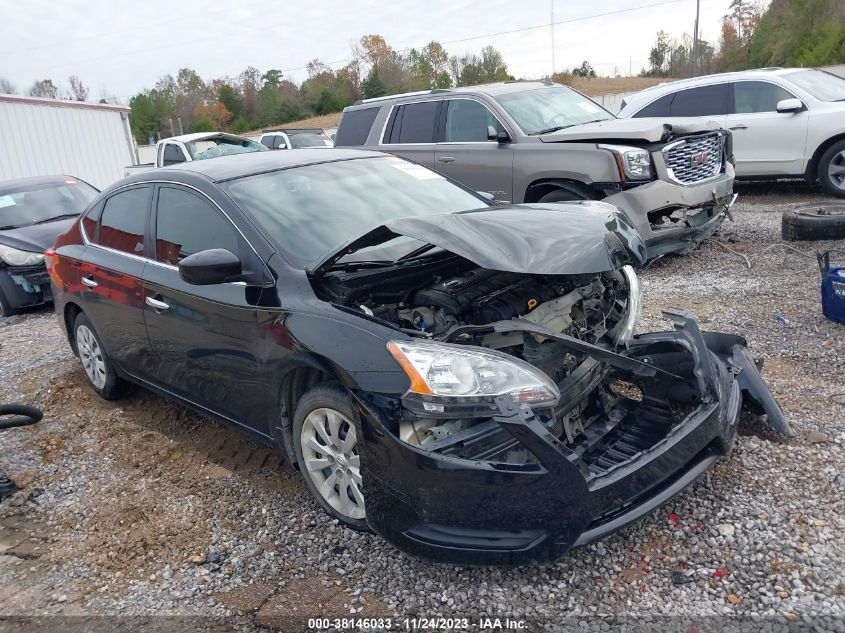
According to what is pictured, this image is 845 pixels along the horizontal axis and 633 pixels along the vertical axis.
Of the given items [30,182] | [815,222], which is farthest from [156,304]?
[30,182]

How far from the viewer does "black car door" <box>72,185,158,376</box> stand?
13.7ft

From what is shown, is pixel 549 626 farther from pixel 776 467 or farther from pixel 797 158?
pixel 797 158

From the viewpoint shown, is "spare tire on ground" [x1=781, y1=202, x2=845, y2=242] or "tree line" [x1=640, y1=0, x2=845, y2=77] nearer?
"spare tire on ground" [x1=781, y1=202, x2=845, y2=242]

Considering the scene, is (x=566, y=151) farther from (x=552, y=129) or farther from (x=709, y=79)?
(x=709, y=79)

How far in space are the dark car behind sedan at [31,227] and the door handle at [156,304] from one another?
16.8 ft

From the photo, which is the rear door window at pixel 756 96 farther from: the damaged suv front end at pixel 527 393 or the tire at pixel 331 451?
the tire at pixel 331 451

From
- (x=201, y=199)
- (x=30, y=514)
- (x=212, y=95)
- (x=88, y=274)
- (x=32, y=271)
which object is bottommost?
(x=30, y=514)

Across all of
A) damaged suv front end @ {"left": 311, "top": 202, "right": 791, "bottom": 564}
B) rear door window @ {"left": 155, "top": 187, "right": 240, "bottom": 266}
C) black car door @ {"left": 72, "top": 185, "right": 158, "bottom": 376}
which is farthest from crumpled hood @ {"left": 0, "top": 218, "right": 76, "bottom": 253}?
damaged suv front end @ {"left": 311, "top": 202, "right": 791, "bottom": 564}

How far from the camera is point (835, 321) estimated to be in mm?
4871

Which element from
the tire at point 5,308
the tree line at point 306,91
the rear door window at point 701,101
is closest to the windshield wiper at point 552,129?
the rear door window at point 701,101

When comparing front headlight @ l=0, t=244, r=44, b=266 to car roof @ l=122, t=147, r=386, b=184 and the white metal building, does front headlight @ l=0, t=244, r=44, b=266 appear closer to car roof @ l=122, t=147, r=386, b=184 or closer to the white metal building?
car roof @ l=122, t=147, r=386, b=184

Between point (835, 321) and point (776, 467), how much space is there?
2.29 metres

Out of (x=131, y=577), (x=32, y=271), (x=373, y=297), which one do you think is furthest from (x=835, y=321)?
(x=32, y=271)

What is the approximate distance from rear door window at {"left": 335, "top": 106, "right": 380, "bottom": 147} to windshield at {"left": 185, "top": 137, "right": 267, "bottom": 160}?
4570 millimetres
